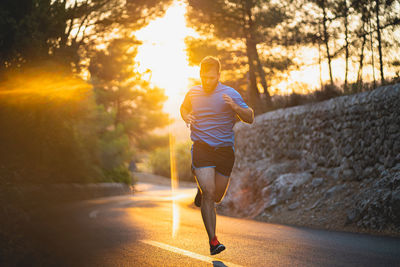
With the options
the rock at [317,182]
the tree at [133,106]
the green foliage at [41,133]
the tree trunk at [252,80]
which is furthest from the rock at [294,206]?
the tree at [133,106]

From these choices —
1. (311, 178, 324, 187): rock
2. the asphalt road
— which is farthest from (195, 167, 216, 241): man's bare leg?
(311, 178, 324, 187): rock

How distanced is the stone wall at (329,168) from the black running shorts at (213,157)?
3706 millimetres

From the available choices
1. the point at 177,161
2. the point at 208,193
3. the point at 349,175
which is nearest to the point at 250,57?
the point at 349,175

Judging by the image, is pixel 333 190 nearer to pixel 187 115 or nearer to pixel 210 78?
pixel 187 115

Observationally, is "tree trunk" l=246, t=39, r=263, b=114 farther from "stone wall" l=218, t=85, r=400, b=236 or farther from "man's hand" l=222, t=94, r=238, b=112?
"man's hand" l=222, t=94, r=238, b=112

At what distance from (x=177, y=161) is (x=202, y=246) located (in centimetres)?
3564

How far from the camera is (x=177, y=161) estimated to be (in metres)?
41.5

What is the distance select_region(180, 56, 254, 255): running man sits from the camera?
5004mm

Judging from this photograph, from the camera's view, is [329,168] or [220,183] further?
[329,168]

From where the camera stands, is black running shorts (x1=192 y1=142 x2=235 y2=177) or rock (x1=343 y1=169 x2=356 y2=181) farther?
rock (x1=343 y1=169 x2=356 y2=181)

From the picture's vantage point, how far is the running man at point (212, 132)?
16.4ft

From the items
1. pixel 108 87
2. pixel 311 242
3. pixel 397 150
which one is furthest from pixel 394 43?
pixel 108 87

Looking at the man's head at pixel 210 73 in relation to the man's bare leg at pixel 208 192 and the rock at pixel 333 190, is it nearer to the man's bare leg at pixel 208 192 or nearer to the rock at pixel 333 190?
the man's bare leg at pixel 208 192

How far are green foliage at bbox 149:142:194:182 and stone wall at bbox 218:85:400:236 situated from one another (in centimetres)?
2673
